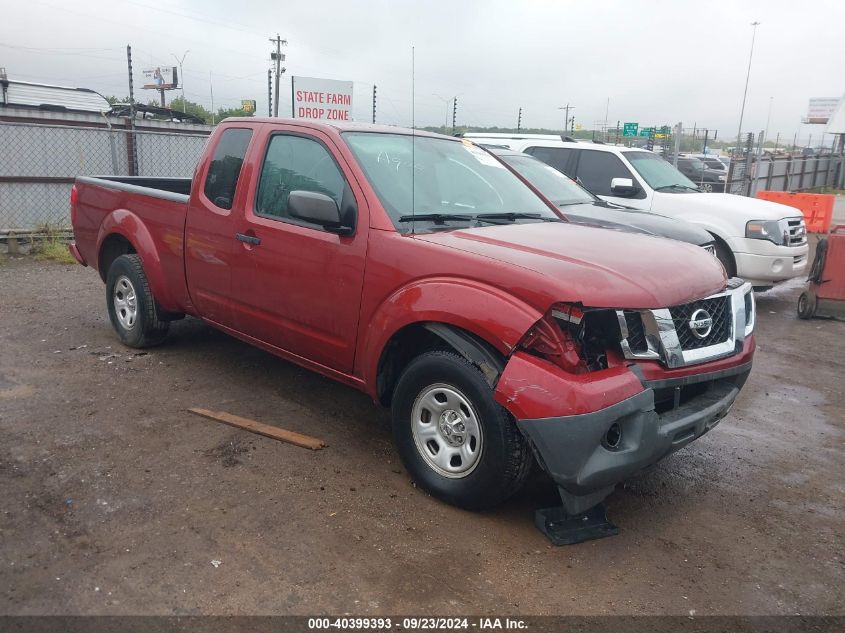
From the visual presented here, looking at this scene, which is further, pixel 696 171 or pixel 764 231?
pixel 696 171

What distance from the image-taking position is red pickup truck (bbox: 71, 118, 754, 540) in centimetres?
310

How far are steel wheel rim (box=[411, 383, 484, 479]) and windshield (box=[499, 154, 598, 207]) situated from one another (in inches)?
179

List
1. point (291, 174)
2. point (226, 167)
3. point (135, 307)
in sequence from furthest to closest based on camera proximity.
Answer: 1. point (135, 307)
2. point (226, 167)
3. point (291, 174)

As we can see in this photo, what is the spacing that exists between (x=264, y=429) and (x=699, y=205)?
6614mm

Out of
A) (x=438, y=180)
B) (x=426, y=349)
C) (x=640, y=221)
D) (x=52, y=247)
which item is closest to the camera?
Result: (x=426, y=349)

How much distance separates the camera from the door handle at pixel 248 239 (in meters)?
4.44

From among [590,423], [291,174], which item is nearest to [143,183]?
[291,174]

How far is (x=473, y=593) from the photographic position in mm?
2928

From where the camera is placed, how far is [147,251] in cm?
547

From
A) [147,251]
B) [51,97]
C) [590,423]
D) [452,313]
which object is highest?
[51,97]

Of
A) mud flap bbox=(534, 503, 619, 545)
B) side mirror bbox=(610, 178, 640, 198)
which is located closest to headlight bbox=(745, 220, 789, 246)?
side mirror bbox=(610, 178, 640, 198)

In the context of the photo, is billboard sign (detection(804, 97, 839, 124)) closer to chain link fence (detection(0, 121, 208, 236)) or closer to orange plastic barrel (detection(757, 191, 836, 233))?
orange plastic barrel (detection(757, 191, 836, 233))

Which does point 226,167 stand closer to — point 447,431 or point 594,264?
point 447,431

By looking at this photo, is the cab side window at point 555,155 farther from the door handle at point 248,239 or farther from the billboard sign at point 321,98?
the billboard sign at point 321,98
